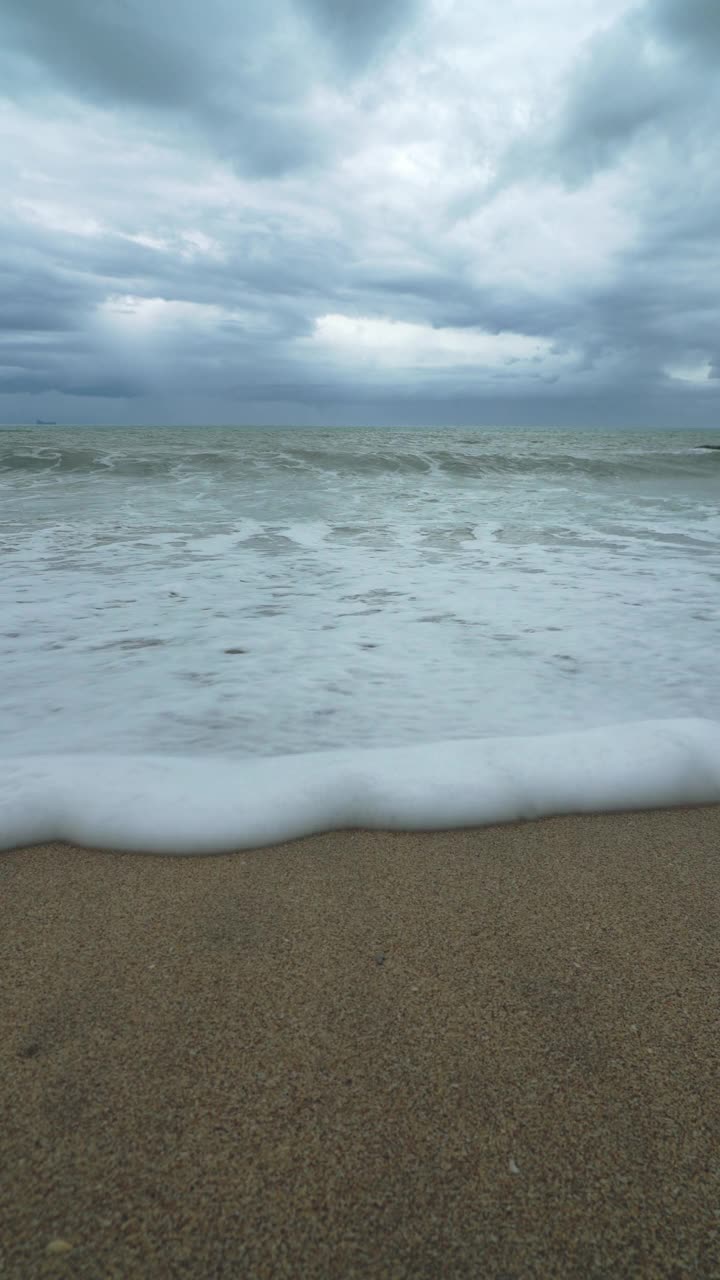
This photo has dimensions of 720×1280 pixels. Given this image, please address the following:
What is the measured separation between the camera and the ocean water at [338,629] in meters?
2.40

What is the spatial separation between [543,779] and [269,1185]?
1309mm

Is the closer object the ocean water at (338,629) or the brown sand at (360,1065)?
the brown sand at (360,1065)

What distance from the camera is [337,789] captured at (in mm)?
1899

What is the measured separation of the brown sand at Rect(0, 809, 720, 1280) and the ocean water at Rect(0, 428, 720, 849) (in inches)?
24.1

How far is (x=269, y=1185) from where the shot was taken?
0.87m

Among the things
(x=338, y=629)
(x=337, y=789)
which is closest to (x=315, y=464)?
(x=338, y=629)

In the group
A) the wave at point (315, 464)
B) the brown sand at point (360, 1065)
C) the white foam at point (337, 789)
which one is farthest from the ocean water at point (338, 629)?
the wave at point (315, 464)

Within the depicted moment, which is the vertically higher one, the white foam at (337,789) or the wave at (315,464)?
the wave at (315,464)

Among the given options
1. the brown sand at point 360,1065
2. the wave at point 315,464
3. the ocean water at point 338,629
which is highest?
the wave at point 315,464

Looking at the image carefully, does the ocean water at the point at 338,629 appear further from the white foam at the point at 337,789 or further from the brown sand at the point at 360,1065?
the brown sand at the point at 360,1065

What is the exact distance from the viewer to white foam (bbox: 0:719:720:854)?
1.75 meters

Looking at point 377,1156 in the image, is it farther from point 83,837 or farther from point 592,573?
point 592,573

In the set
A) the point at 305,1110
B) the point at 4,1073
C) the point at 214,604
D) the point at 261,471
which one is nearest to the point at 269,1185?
the point at 305,1110

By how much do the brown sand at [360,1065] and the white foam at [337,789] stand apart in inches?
4.1
